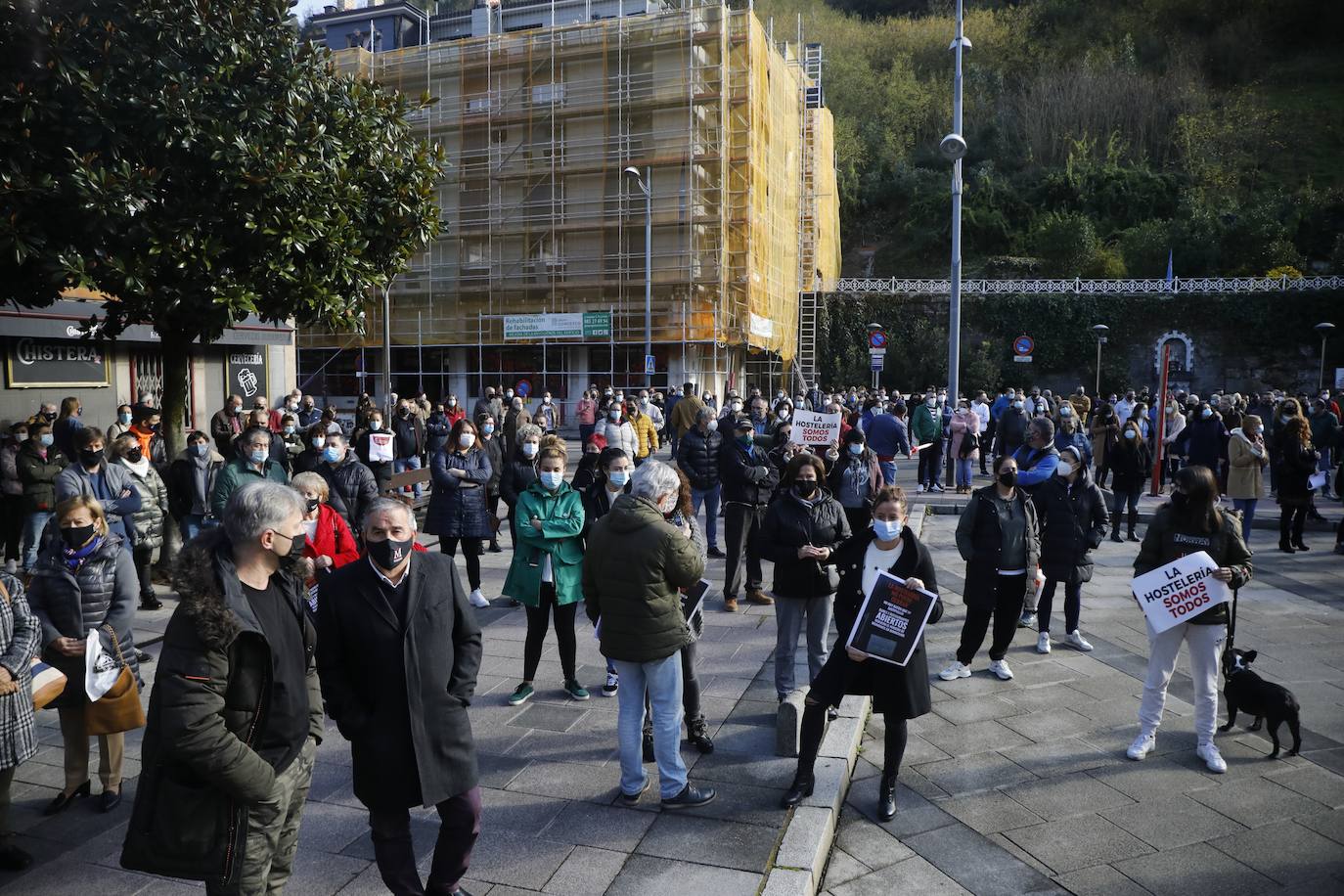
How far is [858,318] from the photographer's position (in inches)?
1609

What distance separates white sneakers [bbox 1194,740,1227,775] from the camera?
17.1 ft

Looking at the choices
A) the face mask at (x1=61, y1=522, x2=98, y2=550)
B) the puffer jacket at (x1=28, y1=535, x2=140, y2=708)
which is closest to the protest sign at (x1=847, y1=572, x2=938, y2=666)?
the puffer jacket at (x1=28, y1=535, x2=140, y2=708)

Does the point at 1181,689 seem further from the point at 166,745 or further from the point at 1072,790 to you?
the point at 166,745

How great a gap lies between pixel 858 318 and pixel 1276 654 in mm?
34238

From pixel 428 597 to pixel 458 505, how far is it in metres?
5.15

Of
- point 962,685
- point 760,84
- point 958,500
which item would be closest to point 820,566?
point 962,685

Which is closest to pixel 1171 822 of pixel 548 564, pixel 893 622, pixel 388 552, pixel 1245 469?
pixel 893 622

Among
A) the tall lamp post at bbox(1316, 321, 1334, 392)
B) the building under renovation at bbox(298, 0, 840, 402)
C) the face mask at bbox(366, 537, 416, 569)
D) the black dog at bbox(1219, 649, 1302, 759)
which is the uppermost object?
the building under renovation at bbox(298, 0, 840, 402)

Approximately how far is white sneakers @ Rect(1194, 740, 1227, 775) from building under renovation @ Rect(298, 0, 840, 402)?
25.7 m

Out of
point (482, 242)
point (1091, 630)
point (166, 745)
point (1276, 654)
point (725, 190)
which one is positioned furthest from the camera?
point (482, 242)

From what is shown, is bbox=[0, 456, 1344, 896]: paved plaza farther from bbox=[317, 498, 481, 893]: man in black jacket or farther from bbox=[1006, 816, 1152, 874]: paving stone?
bbox=[317, 498, 481, 893]: man in black jacket

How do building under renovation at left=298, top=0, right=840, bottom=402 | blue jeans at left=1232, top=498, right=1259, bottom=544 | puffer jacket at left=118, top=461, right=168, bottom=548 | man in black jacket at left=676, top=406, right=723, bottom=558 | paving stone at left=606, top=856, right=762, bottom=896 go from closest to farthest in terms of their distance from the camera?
paving stone at left=606, top=856, right=762, bottom=896, puffer jacket at left=118, top=461, right=168, bottom=548, man in black jacket at left=676, top=406, right=723, bottom=558, blue jeans at left=1232, top=498, right=1259, bottom=544, building under renovation at left=298, top=0, right=840, bottom=402

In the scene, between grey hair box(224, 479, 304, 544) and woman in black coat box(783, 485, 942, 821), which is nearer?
grey hair box(224, 479, 304, 544)

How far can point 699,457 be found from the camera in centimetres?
1026
